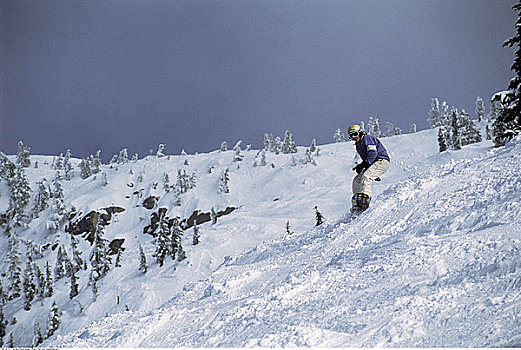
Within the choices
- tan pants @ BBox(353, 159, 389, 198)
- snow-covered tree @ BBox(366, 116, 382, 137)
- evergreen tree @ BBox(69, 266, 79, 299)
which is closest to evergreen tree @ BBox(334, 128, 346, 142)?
snow-covered tree @ BBox(366, 116, 382, 137)

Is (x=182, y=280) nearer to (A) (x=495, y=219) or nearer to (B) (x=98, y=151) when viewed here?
(A) (x=495, y=219)

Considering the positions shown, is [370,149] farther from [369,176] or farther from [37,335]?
[37,335]

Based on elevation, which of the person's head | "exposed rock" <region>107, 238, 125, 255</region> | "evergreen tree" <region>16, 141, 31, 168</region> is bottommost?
"exposed rock" <region>107, 238, 125, 255</region>

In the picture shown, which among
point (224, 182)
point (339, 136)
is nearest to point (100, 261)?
point (224, 182)

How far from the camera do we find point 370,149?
8.26 m

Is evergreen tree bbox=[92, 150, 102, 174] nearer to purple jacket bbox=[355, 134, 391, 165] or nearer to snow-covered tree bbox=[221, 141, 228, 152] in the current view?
snow-covered tree bbox=[221, 141, 228, 152]

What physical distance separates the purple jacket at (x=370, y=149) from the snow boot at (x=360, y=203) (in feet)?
3.10

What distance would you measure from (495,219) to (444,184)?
3.27m

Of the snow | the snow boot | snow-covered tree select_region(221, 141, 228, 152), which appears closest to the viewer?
the snow

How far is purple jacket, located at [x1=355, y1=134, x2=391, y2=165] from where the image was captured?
27.1 ft

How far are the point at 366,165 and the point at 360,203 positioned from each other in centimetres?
110

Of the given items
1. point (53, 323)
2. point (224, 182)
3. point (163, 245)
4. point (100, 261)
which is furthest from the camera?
point (224, 182)

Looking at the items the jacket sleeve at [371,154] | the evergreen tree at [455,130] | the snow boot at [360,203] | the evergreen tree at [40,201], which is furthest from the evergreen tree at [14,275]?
the evergreen tree at [455,130]

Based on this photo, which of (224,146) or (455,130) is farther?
(224,146)
